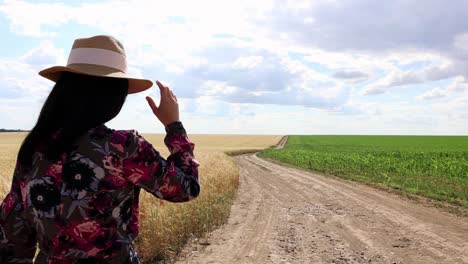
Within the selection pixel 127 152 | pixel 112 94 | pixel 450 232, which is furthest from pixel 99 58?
pixel 450 232

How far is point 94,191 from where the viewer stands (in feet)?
6.35

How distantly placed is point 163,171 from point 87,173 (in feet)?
0.98

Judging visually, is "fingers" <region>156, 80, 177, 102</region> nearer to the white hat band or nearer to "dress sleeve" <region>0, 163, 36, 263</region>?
the white hat band

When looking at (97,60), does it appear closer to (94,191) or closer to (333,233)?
(94,191)

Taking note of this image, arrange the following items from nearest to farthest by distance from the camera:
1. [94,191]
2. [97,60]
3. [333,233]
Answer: [94,191] < [97,60] < [333,233]

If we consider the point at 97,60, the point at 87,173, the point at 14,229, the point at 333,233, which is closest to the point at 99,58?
the point at 97,60

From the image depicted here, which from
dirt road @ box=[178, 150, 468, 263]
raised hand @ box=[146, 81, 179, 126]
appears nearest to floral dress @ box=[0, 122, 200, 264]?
raised hand @ box=[146, 81, 179, 126]

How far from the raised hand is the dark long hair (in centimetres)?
17

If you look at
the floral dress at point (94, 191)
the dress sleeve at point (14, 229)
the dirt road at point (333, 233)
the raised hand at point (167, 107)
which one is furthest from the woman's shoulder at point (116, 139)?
the dirt road at point (333, 233)

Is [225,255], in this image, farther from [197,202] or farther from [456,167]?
[456,167]

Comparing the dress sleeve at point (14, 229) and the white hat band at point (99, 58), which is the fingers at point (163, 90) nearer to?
the white hat band at point (99, 58)

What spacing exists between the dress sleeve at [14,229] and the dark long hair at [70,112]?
0.53ft

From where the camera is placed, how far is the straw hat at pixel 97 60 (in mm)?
2059

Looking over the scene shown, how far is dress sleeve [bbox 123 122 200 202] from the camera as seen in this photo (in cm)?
197
